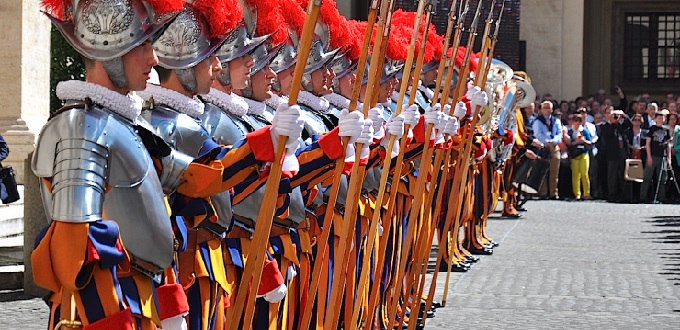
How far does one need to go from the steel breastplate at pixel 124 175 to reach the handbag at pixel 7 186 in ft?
26.2

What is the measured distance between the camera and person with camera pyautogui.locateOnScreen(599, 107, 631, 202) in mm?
25672

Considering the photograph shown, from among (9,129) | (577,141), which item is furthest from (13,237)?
(577,141)

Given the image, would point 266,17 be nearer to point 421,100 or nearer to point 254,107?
point 254,107

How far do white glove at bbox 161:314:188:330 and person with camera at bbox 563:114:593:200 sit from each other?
2112 cm

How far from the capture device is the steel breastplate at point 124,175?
4.53m

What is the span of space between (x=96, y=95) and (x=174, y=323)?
787 millimetres

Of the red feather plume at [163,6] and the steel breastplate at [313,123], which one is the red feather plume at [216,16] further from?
the steel breastplate at [313,123]

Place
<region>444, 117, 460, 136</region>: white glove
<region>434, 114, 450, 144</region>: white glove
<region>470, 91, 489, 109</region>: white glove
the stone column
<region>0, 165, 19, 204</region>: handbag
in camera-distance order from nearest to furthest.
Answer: <region>434, 114, 450, 144</region>: white glove < <region>444, 117, 460, 136</region>: white glove < <region>470, 91, 489, 109</region>: white glove < <region>0, 165, 19, 204</region>: handbag < the stone column

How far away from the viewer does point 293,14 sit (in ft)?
24.5

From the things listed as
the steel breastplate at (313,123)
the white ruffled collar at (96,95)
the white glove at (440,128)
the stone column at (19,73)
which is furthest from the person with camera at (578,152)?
the white ruffled collar at (96,95)

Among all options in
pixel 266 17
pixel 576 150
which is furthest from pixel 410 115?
pixel 576 150

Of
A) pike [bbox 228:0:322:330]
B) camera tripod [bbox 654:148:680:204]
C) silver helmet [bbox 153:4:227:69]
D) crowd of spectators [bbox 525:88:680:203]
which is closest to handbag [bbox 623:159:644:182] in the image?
crowd of spectators [bbox 525:88:680:203]

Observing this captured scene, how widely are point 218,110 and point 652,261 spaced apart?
9472mm

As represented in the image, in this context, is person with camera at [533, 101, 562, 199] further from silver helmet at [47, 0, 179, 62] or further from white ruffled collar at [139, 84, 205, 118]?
silver helmet at [47, 0, 179, 62]
